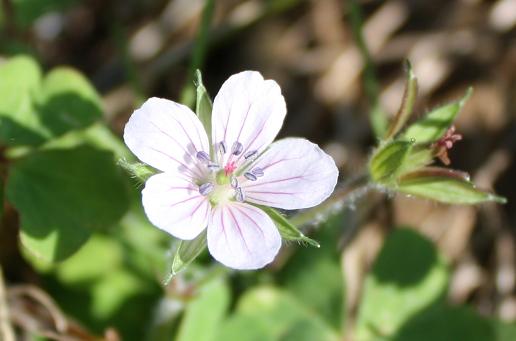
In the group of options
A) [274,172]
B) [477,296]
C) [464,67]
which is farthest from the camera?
[464,67]

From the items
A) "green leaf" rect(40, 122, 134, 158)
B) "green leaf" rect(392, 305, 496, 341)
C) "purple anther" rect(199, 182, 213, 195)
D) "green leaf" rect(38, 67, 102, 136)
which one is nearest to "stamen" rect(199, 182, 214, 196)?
"purple anther" rect(199, 182, 213, 195)

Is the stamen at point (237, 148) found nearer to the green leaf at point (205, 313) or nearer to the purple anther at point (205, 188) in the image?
the purple anther at point (205, 188)

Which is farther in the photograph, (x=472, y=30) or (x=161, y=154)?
(x=472, y=30)

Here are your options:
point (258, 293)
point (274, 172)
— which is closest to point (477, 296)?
point (258, 293)

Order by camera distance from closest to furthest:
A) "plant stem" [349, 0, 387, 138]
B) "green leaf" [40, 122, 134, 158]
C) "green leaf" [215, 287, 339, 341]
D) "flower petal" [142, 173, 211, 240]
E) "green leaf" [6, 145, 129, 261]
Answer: "flower petal" [142, 173, 211, 240]
"green leaf" [6, 145, 129, 261]
"green leaf" [40, 122, 134, 158]
"green leaf" [215, 287, 339, 341]
"plant stem" [349, 0, 387, 138]

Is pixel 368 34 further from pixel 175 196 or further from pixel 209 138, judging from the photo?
pixel 175 196

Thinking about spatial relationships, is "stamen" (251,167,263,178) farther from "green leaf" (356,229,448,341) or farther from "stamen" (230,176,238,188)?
"green leaf" (356,229,448,341)

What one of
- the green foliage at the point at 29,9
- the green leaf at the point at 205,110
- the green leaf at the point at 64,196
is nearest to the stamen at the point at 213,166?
the green leaf at the point at 205,110
